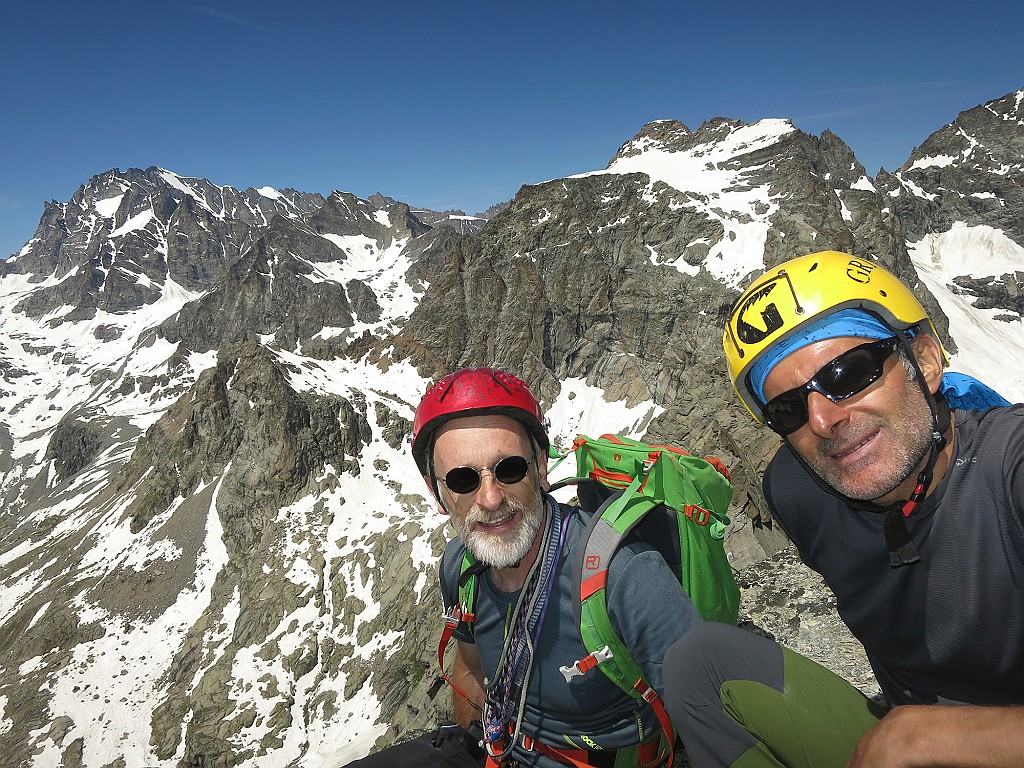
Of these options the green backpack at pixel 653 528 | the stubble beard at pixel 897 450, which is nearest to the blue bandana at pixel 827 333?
the stubble beard at pixel 897 450

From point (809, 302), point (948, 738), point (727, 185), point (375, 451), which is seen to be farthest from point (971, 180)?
point (948, 738)

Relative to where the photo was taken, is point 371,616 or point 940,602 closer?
point 940,602

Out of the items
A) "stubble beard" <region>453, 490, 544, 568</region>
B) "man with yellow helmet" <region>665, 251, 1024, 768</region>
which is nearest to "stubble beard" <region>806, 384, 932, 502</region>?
"man with yellow helmet" <region>665, 251, 1024, 768</region>

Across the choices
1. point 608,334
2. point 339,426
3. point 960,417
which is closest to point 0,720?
point 339,426

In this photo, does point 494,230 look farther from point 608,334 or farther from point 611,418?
point 611,418

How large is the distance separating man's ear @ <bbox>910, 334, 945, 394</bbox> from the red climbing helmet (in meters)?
2.95

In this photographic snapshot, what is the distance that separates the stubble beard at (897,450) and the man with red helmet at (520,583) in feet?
4.64

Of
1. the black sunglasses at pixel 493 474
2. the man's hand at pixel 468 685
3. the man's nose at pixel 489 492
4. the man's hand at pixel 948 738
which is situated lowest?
the man's hand at pixel 468 685

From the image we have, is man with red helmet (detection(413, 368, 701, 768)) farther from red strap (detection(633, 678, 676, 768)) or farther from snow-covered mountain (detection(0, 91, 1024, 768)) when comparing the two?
snow-covered mountain (detection(0, 91, 1024, 768))

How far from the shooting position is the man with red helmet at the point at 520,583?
415 centimetres

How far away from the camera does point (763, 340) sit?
3.74 metres

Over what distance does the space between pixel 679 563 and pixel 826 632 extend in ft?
18.1

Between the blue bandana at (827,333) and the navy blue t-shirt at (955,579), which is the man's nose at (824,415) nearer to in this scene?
the blue bandana at (827,333)

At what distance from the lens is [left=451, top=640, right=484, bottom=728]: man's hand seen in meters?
5.18
